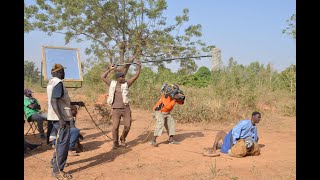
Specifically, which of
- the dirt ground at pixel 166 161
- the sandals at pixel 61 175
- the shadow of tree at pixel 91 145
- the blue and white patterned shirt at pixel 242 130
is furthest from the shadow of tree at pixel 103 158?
the blue and white patterned shirt at pixel 242 130

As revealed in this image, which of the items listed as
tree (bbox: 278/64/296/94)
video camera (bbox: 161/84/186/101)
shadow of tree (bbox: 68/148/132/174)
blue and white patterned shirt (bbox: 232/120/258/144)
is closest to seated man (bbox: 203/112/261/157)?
blue and white patterned shirt (bbox: 232/120/258/144)

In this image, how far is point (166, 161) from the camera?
22.2 feet

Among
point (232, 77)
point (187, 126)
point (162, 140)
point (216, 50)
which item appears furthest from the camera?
point (216, 50)

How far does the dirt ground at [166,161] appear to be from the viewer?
577 cm

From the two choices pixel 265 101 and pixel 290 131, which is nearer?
pixel 290 131

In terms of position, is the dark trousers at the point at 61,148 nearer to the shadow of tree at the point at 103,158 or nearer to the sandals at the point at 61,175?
the sandals at the point at 61,175

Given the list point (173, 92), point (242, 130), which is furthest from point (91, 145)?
point (242, 130)

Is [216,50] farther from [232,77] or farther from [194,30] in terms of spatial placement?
[232,77]

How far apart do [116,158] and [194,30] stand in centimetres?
1103

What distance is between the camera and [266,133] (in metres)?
10.3

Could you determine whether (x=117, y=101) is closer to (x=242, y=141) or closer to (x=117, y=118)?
(x=117, y=118)

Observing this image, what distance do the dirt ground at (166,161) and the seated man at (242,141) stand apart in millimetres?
138
